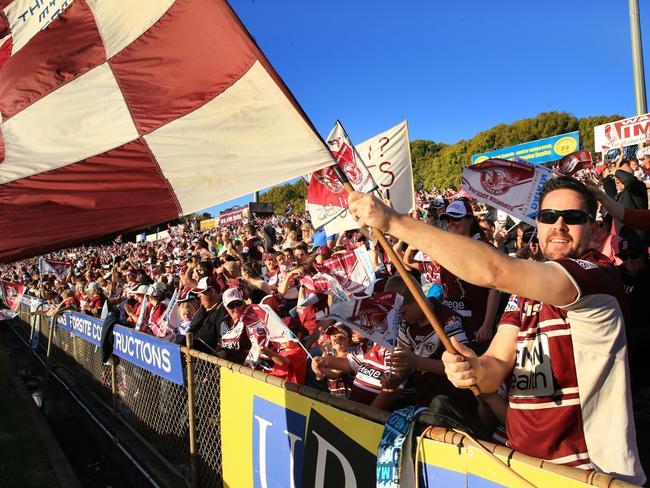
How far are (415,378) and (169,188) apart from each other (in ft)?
6.33

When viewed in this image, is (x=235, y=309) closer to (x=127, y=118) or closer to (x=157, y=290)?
(x=157, y=290)

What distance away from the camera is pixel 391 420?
235 centimetres

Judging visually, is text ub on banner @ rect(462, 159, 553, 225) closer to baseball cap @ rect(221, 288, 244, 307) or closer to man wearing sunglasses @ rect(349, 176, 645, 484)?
man wearing sunglasses @ rect(349, 176, 645, 484)

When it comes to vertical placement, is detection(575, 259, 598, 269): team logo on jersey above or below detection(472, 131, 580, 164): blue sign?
below

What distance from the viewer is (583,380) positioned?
1.74 m

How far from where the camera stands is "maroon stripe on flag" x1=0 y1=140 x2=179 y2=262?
274cm

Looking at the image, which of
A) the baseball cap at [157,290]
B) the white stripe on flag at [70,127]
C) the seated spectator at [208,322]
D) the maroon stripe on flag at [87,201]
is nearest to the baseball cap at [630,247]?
the maroon stripe on flag at [87,201]

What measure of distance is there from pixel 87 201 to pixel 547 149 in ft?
105

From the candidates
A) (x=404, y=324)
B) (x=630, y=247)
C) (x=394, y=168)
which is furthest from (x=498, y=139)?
(x=404, y=324)

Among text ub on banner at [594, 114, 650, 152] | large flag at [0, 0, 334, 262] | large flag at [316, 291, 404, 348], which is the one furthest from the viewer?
text ub on banner at [594, 114, 650, 152]

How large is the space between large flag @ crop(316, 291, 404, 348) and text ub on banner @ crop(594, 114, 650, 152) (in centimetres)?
1418

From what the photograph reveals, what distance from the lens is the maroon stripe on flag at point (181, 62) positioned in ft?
8.50

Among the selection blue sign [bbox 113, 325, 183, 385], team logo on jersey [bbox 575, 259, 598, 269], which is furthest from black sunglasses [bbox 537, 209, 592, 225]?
blue sign [bbox 113, 325, 183, 385]

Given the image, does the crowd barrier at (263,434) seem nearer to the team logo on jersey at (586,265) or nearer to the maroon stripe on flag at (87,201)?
the team logo on jersey at (586,265)
